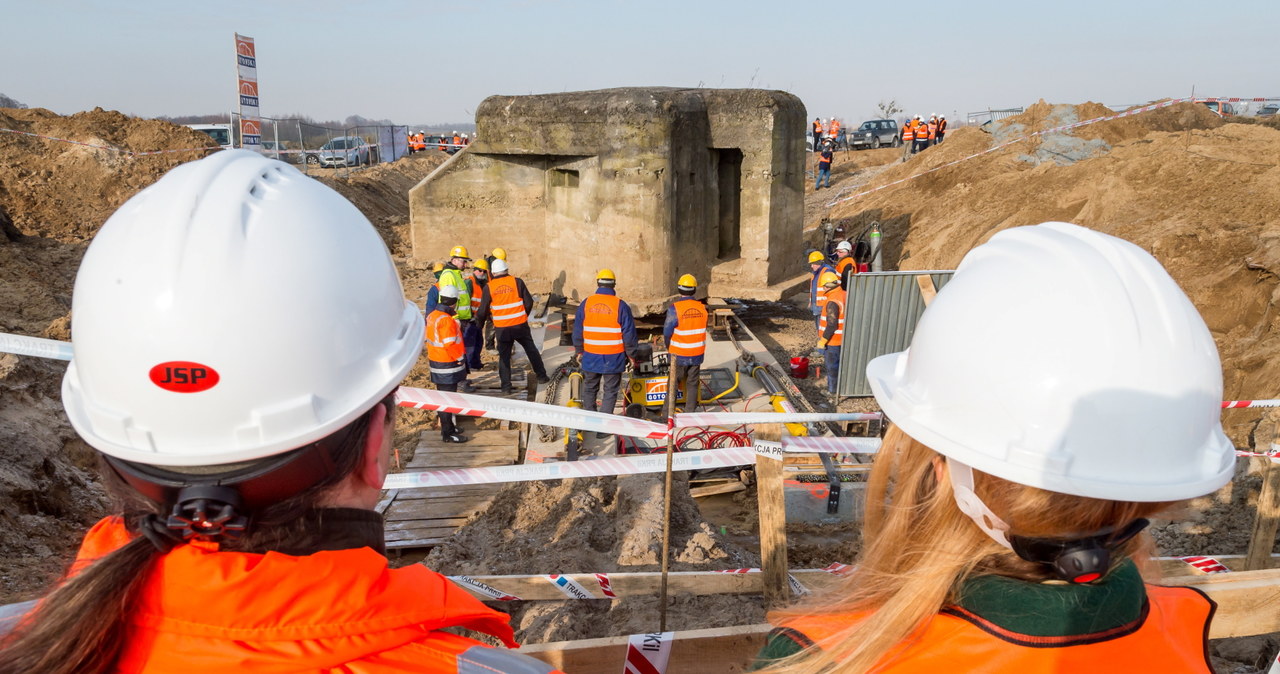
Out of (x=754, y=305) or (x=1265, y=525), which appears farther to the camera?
(x=754, y=305)

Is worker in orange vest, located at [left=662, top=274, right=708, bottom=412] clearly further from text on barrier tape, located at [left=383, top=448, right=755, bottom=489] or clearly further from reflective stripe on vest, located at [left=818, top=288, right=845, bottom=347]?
text on barrier tape, located at [left=383, top=448, right=755, bottom=489]

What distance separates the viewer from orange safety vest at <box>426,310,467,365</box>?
27.3 ft

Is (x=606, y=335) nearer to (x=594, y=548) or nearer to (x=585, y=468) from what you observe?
(x=594, y=548)

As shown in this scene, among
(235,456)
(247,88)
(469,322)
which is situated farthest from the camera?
(247,88)

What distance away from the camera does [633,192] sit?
11000 millimetres

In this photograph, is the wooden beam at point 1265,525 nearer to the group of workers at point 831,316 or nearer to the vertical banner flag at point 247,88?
the group of workers at point 831,316

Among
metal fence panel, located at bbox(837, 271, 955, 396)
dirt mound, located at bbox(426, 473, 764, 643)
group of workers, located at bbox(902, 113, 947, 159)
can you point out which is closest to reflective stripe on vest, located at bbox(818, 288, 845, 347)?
metal fence panel, located at bbox(837, 271, 955, 396)

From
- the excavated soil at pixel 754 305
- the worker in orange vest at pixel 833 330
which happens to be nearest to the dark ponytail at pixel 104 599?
the excavated soil at pixel 754 305

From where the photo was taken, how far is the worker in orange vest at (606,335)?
8.30m

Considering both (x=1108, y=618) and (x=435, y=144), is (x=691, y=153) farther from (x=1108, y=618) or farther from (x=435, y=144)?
(x=435, y=144)

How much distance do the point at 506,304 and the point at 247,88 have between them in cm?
583

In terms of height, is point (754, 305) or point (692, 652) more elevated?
point (692, 652)

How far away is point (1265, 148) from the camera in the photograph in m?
13.8

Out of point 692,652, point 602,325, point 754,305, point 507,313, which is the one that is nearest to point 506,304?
point 507,313
